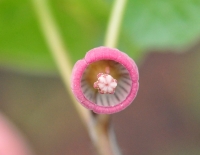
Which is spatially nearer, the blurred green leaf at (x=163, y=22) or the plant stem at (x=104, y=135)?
the plant stem at (x=104, y=135)

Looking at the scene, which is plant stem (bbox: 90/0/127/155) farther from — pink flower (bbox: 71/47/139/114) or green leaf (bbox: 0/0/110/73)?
green leaf (bbox: 0/0/110/73)

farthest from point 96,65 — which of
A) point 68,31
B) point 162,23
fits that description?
point 68,31

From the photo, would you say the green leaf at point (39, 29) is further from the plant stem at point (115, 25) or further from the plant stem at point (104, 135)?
the plant stem at point (104, 135)

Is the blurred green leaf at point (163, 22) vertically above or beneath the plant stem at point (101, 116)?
above

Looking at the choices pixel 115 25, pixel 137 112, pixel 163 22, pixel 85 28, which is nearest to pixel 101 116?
pixel 115 25

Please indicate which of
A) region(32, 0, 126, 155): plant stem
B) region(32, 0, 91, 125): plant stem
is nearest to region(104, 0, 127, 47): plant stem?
region(32, 0, 126, 155): plant stem

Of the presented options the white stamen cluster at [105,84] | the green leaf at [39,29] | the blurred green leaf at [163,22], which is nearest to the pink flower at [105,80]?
the white stamen cluster at [105,84]

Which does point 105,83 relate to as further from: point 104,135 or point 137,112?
point 137,112
